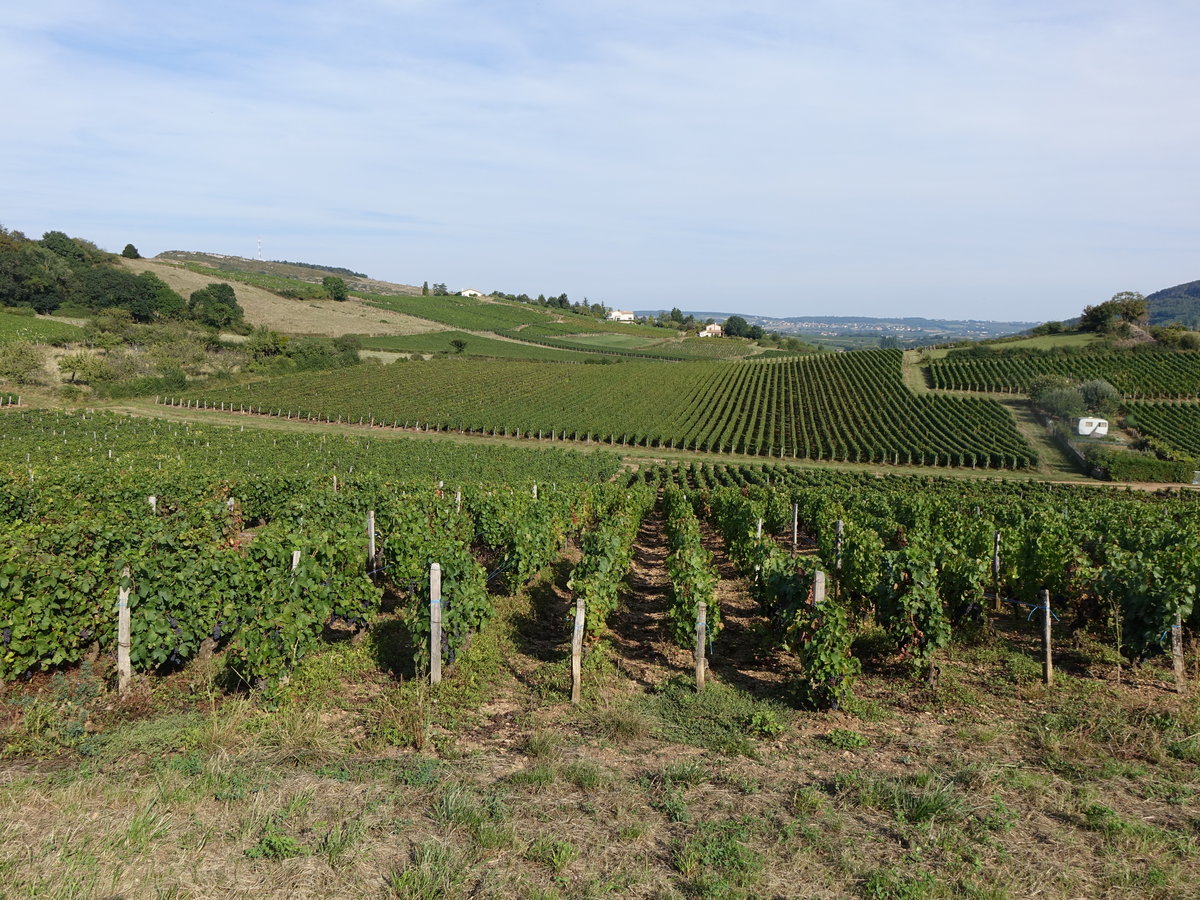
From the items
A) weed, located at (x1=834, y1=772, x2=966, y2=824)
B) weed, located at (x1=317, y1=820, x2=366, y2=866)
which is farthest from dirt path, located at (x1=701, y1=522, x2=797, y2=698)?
weed, located at (x1=317, y1=820, x2=366, y2=866)

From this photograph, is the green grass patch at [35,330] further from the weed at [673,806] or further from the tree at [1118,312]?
the tree at [1118,312]

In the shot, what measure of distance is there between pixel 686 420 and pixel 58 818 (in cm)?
5573

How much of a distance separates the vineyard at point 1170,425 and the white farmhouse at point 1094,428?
10.1 feet

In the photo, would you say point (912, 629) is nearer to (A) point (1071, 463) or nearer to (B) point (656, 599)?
(B) point (656, 599)

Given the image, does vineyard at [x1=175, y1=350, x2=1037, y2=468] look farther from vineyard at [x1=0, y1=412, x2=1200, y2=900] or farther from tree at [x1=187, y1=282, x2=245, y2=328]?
vineyard at [x1=0, y1=412, x2=1200, y2=900]

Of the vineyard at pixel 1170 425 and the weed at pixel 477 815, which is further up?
the vineyard at pixel 1170 425

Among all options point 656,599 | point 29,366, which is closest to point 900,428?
point 656,599

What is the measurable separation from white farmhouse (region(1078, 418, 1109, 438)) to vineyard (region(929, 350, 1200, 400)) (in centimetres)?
1610

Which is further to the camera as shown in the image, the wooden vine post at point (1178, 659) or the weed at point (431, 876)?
the wooden vine post at point (1178, 659)

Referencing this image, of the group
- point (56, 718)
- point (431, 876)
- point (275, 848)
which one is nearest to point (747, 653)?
point (431, 876)

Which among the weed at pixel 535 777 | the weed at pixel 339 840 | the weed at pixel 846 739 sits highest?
the weed at pixel 339 840

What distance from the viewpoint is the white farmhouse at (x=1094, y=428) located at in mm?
54500

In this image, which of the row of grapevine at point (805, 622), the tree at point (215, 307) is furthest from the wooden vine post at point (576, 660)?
the tree at point (215, 307)

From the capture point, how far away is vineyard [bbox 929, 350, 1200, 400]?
66250 mm
